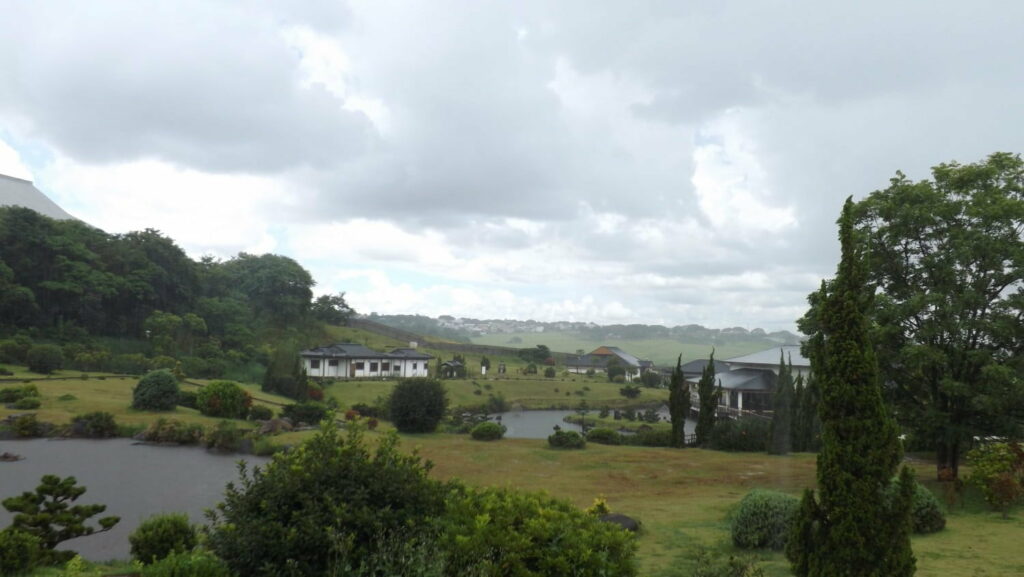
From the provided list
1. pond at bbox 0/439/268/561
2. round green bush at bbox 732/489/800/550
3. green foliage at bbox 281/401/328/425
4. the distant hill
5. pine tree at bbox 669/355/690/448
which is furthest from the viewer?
the distant hill

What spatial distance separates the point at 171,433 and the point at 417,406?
10190mm

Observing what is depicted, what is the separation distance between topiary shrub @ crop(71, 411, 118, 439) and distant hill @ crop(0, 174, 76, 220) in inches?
2423

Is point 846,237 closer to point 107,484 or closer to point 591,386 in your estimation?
point 107,484

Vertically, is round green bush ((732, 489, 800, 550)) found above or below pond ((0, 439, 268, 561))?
above

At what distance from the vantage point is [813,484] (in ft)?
55.4

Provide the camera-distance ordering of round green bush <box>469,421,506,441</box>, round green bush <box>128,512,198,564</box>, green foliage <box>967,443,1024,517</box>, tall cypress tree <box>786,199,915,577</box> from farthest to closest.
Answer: round green bush <box>469,421,506,441</box>, green foliage <box>967,443,1024,517</box>, round green bush <box>128,512,198,564</box>, tall cypress tree <box>786,199,915,577</box>

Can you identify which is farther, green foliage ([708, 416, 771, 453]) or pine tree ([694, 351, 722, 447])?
pine tree ([694, 351, 722, 447])

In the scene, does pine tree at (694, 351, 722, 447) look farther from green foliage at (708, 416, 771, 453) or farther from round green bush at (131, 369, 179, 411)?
round green bush at (131, 369, 179, 411)

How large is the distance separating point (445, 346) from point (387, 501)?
75.3 m

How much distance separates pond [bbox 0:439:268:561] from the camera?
11633mm

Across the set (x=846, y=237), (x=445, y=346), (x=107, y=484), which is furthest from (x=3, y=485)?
(x=445, y=346)

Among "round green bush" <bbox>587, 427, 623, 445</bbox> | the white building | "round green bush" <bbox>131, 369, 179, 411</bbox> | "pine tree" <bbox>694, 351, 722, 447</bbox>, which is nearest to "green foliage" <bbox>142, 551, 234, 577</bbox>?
"round green bush" <bbox>131, 369, 179, 411</bbox>

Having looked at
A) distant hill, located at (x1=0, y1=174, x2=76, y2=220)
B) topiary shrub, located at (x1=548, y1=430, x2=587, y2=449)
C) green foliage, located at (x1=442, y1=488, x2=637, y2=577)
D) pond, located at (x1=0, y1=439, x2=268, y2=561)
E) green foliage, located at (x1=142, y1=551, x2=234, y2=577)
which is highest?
distant hill, located at (x1=0, y1=174, x2=76, y2=220)

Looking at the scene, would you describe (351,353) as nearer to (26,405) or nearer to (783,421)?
(26,405)
